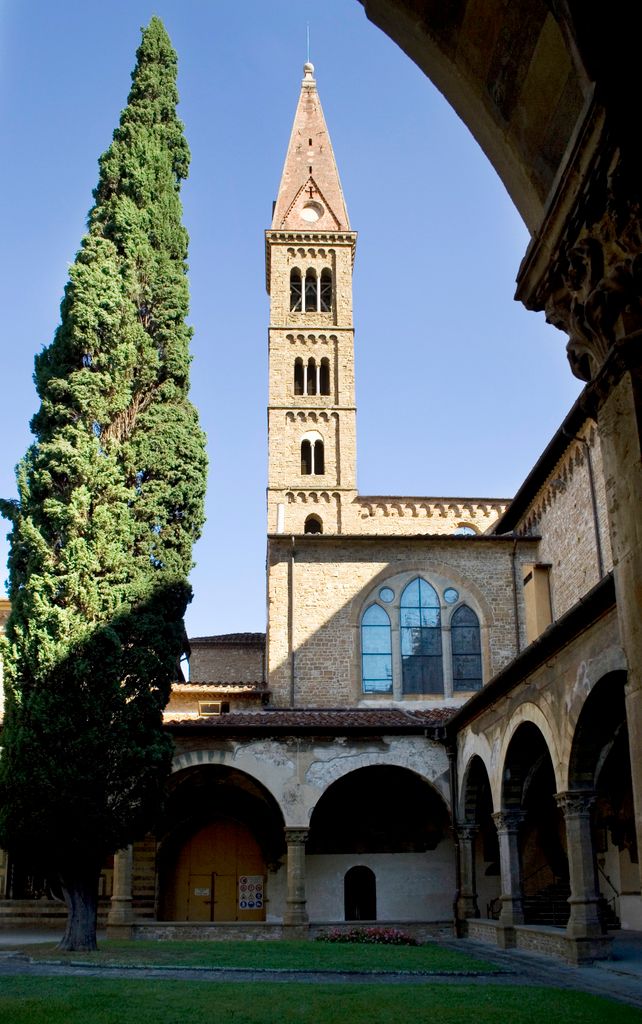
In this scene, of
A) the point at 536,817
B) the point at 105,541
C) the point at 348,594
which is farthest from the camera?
the point at 348,594

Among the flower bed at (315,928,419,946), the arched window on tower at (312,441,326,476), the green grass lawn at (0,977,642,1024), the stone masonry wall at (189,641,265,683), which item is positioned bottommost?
the flower bed at (315,928,419,946)

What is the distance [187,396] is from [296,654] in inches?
375

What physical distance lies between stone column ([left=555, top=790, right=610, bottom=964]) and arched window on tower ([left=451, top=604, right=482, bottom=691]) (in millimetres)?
11362

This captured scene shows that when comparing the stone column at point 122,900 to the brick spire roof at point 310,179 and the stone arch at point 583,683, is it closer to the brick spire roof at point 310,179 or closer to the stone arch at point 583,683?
the stone arch at point 583,683

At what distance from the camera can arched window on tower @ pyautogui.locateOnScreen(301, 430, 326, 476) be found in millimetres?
37688

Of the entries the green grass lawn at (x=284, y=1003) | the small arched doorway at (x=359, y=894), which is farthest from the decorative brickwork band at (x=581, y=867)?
the small arched doorway at (x=359, y=894)

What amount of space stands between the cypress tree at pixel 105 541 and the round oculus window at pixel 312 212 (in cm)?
2348

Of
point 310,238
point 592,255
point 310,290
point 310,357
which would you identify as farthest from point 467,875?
point 310,238

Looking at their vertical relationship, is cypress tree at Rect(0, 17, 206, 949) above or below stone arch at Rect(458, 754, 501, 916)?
above

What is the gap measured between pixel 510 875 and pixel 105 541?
873cm

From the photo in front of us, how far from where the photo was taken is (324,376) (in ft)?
130

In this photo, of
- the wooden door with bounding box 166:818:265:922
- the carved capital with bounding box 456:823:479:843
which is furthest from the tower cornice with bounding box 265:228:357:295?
the carved capital with bounding box 456:823:479:843

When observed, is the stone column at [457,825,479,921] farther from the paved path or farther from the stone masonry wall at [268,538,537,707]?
the paved path

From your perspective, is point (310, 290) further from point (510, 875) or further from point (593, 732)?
point (593, 732)
